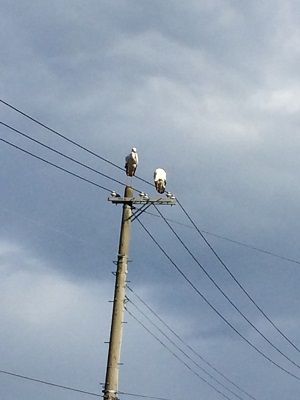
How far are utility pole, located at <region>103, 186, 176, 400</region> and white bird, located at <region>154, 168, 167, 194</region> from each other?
83cm

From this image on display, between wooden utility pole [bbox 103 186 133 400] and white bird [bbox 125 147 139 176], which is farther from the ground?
white bird [bbox 125 147 139 176]

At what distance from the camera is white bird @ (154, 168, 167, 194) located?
40.9m

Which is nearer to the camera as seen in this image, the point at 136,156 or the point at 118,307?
the point at 118,307

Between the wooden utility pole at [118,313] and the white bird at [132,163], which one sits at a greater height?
the white bird at [132,163]

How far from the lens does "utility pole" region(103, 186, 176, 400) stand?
37.1 m

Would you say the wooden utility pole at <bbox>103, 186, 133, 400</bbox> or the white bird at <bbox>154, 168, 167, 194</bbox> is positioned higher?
the white bird at <bbox>154, 168, 167, 194</bbox>

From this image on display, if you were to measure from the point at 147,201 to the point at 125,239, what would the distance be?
170 cm

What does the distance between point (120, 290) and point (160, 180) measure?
199 inches

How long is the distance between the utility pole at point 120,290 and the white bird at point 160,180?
83cm

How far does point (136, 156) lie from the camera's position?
4066cm

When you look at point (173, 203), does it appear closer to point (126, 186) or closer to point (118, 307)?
point (126, 186)

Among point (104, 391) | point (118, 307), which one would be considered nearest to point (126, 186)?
point (118, 307)

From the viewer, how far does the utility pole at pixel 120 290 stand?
1462 inches

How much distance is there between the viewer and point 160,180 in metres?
41.0
